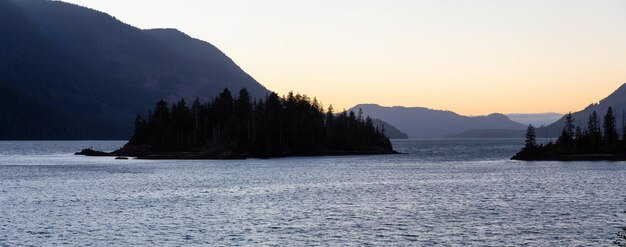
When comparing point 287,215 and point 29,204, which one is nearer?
point 287,215

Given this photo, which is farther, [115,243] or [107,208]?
[107,208]

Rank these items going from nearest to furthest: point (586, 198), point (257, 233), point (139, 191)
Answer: point (257, 233) → point (586, 198) → point (139, 191)

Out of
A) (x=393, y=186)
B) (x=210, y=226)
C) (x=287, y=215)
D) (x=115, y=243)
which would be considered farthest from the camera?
(x=393, y=186)

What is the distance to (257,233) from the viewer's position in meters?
60.3

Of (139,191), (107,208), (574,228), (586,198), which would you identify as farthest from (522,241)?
(139,191)

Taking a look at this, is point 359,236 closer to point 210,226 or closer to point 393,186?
point 210,226

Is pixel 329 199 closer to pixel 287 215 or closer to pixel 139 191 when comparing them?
pixel 287 215

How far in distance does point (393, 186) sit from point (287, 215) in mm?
44538

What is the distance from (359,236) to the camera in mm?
58031

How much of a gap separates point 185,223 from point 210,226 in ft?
10.9

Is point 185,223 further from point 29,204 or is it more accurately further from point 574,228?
point 574,228

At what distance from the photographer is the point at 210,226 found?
214 feet

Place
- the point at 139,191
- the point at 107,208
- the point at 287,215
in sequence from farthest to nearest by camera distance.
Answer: the point at 139,191
the point at 107,208
the point at 287,215

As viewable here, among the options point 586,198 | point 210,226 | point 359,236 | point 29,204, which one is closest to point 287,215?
point 210,226
